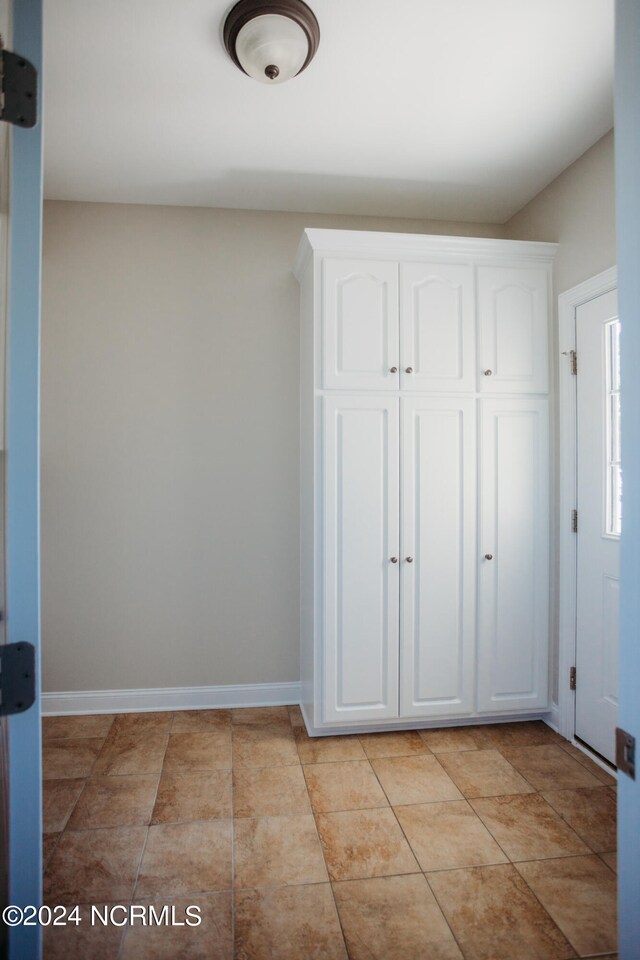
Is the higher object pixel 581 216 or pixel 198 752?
pixel 581 216

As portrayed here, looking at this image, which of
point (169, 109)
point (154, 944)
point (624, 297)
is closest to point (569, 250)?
point (169, 109)

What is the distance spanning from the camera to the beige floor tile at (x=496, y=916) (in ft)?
5.17

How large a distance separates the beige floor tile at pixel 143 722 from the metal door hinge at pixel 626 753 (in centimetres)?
247

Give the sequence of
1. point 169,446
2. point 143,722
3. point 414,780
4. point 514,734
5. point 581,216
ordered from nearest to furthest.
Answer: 1. point 414,780
2. point 581,216
3. point 514,734
4. point 143,722
5. point 169,446

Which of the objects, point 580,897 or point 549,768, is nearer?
point 580,897

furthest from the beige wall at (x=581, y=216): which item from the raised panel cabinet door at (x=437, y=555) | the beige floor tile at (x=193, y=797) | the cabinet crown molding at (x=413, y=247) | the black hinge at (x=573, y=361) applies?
the beige floor tile at (x=193, y=797)

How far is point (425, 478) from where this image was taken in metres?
2.80

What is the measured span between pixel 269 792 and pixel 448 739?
957 mm

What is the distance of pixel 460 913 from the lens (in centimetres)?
170

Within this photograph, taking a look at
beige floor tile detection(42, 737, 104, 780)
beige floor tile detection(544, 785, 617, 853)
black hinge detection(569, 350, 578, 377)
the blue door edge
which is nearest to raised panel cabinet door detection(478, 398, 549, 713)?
black hinge detection(569, 350, 578, 377)

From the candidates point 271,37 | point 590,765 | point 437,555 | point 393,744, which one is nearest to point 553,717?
point 590,765

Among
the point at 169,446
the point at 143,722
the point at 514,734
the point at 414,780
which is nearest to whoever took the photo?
the point at 414,780

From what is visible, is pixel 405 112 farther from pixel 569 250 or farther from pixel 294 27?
pixel 569 250

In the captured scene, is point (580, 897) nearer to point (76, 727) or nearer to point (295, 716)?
point (295, 716)
